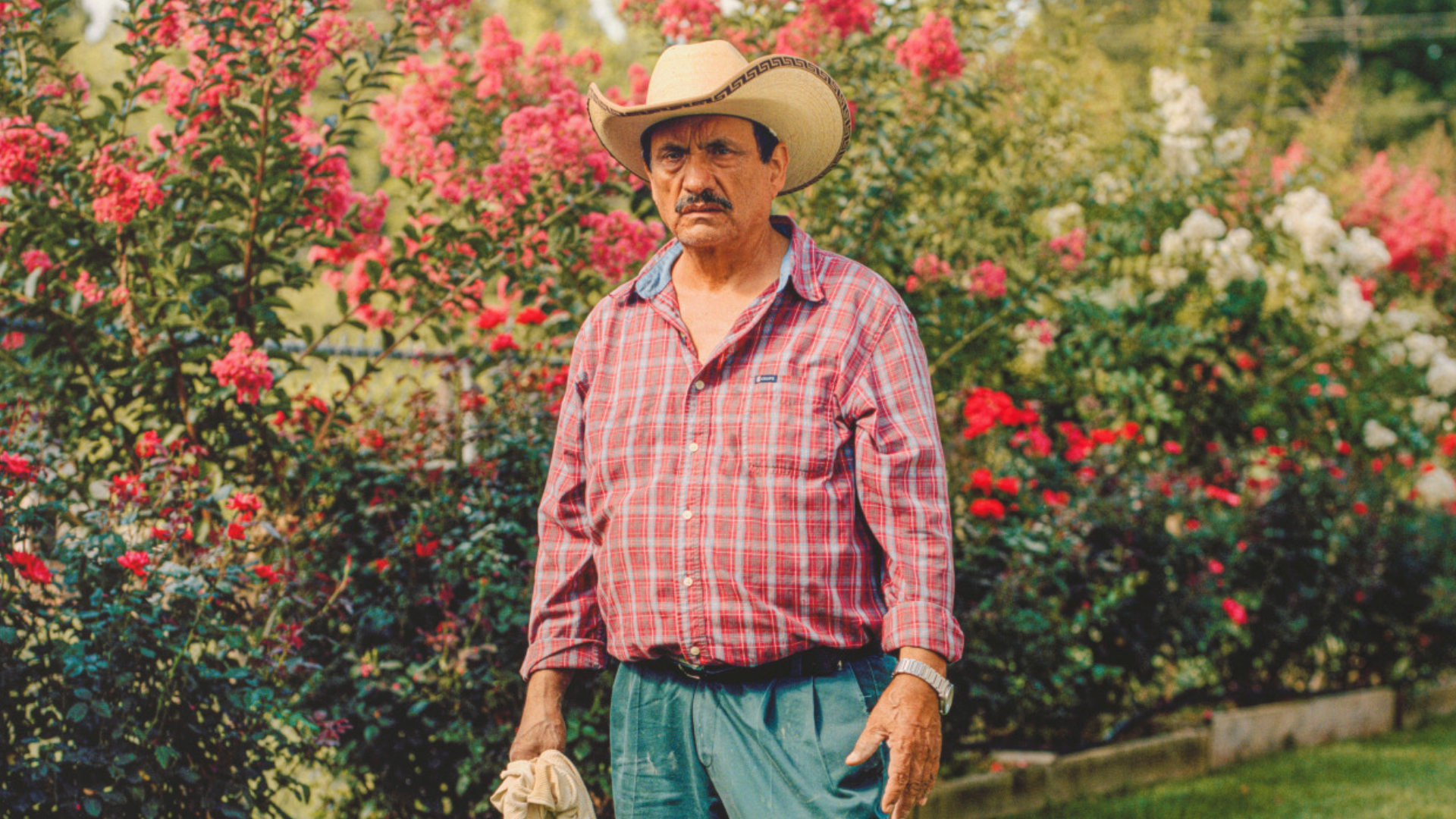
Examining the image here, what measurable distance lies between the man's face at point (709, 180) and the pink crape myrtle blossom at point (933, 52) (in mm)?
2440

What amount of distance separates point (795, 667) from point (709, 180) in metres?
0.87

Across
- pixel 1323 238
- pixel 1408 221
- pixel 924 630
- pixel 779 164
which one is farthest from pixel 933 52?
pixel 1408 221

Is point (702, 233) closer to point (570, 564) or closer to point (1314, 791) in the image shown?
point (570, 564)

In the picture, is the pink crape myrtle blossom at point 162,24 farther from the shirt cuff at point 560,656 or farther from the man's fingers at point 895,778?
the man's fingers at point 895,778

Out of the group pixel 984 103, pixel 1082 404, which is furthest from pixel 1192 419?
pixel 984 103

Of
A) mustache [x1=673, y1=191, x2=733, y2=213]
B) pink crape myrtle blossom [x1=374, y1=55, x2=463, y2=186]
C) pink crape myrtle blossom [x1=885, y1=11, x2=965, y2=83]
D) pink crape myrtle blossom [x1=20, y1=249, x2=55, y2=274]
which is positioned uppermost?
pink crape myrtle blossom [x1=885, y1=11, x2=965, y2=83]

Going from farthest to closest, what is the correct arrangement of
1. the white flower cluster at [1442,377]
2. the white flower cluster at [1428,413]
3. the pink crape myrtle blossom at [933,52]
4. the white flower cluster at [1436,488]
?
the white flower cluster at [1428,413], the white flower cluster at [1442,377], the white flower cluster at [1436,488], the pink crape myrtle blossom at [933,52]

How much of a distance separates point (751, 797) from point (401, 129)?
305cm

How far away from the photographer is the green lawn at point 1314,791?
4734 millimetres

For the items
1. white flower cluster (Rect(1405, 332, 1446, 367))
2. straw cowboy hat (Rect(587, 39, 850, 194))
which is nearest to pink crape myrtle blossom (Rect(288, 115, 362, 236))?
straw cowboy hat (Rect(587, 39, 850, 194))

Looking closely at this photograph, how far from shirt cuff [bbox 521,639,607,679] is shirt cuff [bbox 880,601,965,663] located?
62cm

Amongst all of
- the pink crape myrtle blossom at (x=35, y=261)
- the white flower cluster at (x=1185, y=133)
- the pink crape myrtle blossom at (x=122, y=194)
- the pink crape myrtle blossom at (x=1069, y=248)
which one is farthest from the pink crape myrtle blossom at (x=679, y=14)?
the white flower cluster at (x=1185, y=133)

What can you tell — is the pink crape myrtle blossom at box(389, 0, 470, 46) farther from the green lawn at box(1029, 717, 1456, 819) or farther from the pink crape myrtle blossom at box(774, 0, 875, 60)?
the green lawn at box(1029, 717, 1456, 819)

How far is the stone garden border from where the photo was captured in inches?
175
